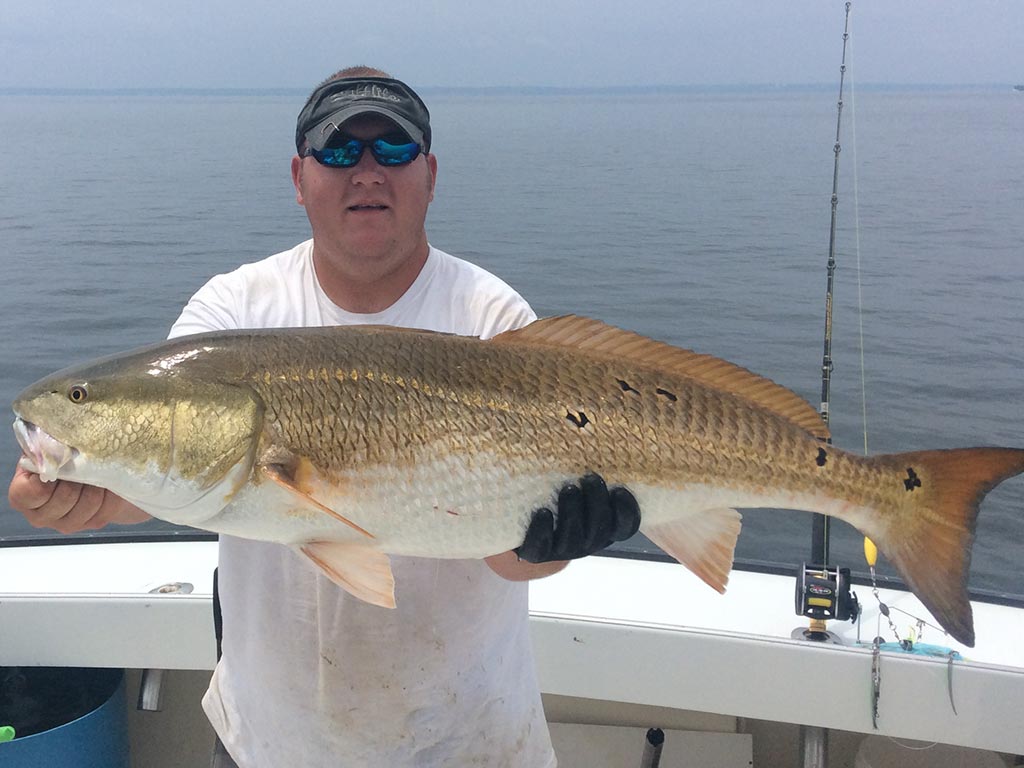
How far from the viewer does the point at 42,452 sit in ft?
7.16

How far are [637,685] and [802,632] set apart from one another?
634 millimetres

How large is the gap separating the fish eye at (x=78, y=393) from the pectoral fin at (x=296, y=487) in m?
0.45

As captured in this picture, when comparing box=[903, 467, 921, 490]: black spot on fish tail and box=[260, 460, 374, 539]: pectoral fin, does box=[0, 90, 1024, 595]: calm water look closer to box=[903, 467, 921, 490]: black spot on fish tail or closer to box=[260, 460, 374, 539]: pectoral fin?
box=[260, 460, 374, 539]: pectoral fin

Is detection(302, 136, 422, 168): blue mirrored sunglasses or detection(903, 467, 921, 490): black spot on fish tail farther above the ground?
detection(302, 136, 422, 168): blue mirrored sunglasses

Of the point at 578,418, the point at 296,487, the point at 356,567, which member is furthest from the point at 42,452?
the point at 578,418

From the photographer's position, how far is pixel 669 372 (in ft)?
8.01

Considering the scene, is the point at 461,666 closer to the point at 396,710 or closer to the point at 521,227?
the point at 396,710

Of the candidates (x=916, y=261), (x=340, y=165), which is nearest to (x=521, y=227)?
(x=916, y=261)

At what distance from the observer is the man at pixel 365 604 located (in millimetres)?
2533

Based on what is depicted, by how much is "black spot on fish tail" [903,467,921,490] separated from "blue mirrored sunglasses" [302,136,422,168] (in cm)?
153

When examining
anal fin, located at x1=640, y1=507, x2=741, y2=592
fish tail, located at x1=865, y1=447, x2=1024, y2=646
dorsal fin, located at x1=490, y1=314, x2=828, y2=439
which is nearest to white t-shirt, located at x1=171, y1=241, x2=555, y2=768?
dorsal fin, located at x1=490, y1=314, x2=828, y2=439

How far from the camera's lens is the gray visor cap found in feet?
8.52

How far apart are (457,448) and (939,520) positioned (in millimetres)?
1180

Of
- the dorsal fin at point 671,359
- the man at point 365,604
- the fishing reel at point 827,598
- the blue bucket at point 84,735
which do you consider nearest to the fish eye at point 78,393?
the man at point 365,604
